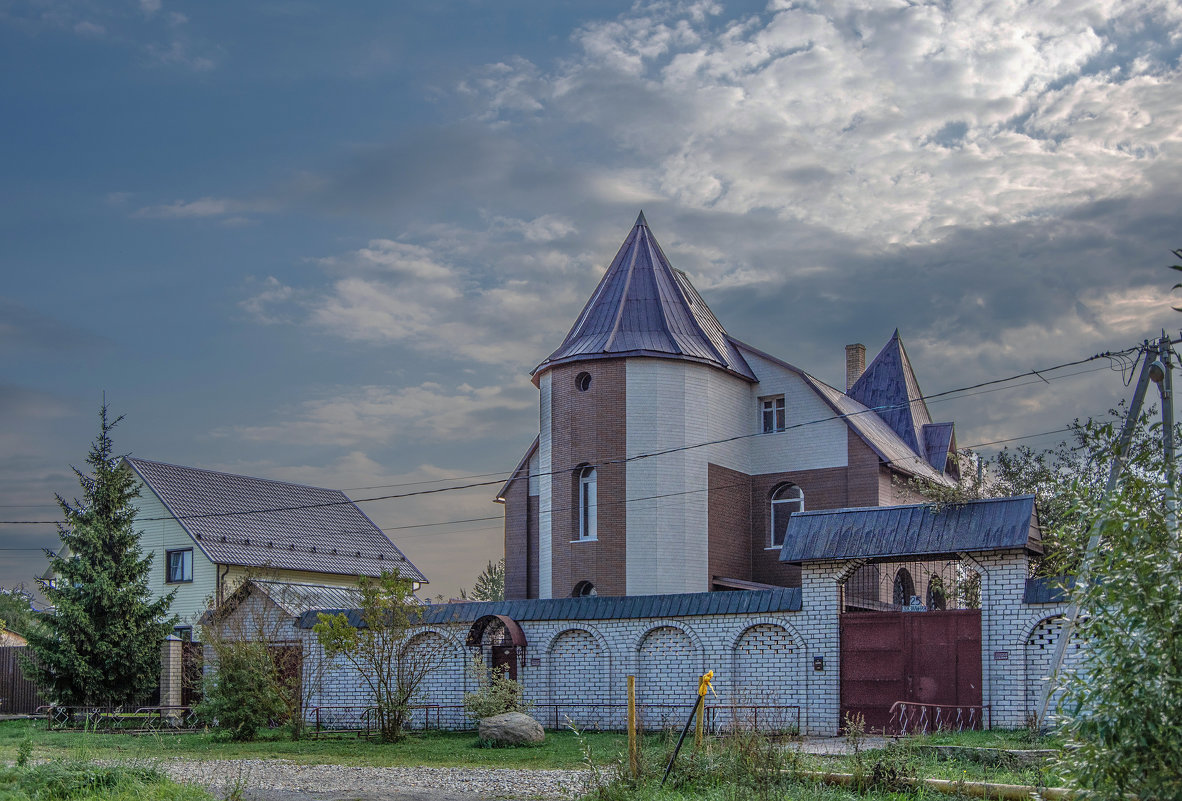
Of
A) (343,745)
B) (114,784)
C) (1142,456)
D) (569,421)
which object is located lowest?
(343,745)

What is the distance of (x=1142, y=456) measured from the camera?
22.5 feet

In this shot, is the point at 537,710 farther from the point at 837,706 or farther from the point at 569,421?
the point at 569,421

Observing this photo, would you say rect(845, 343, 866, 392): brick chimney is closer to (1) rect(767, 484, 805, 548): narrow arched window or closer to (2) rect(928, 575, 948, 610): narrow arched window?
(1) rect(767, 484, 805, 548): narrow arched window

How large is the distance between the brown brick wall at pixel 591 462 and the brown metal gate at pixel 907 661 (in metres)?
9.03

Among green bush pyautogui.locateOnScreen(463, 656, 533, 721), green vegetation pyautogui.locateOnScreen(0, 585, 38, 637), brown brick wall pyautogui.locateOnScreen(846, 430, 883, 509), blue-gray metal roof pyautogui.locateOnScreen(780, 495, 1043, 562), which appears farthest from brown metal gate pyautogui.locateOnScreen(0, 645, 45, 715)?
blue-gray metal roof pyautogui.locateOnScreen(780, 495, 1043, 562)

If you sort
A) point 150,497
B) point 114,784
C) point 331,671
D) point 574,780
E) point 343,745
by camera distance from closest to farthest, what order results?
point 114,784 < point 574,780 < point 343,745 < point 331,671 < point 150,497

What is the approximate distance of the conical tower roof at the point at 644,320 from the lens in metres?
28.7

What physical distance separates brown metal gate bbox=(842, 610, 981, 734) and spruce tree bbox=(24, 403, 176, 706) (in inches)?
709

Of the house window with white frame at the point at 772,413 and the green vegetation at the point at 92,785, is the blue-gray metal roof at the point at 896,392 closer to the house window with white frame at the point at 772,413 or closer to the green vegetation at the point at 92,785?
the house window with white frame at the point at 772,413

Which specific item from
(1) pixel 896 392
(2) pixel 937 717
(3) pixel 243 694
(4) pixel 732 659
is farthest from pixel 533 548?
(2) pixel 937 717

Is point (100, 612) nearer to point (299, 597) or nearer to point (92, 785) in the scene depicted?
point (299, 597)

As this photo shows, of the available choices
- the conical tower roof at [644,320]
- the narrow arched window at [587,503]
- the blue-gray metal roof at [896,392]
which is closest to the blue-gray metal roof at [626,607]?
the narrow arched window at [587,503]

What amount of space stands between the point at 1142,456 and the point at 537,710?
1644 centimetres

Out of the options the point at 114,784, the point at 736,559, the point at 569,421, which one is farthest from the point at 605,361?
the point at 114,784
